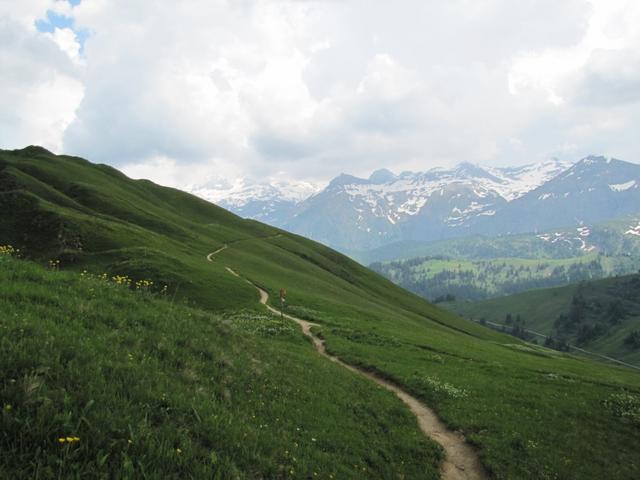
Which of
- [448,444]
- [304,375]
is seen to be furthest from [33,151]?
[448,444]

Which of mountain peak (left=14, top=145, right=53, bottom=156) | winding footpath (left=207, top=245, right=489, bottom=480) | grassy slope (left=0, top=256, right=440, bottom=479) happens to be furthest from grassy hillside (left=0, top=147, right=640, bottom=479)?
mountain peak (left=14, top=145, right=53, bottom=156)

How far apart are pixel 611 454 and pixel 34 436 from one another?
73.0 ft

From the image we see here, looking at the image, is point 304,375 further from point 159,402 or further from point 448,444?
point 159,402

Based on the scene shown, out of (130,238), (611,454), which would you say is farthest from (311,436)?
(130,238)

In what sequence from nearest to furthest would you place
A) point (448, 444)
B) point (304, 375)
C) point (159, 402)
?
point (159, 402) < point (448, 444) < point (304, 375)

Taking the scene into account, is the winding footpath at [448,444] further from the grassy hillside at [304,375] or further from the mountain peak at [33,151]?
the mountain peak at [33,151]

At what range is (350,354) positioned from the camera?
31109mm

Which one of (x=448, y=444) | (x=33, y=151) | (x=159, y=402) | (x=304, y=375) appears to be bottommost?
(x=448, y=444)

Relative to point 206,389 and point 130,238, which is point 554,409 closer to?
point 206,389

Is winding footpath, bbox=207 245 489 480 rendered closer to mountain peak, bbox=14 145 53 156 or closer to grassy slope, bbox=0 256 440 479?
grassy slope, bbox=0 256 440 479

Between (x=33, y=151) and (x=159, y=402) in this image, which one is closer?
(x=159, y=402)

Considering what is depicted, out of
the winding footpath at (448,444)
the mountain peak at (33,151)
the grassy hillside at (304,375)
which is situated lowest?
the winding footpath at (448,444)

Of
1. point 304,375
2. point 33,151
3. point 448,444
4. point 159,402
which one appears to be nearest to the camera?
point 159,402

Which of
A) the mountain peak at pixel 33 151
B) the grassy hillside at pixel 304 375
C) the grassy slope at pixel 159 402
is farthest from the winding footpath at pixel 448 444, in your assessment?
the mountain peak at pixel 33 151
